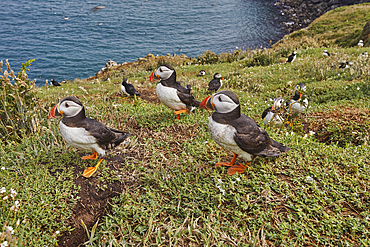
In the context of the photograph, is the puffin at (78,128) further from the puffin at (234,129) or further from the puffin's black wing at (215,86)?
the puffin's black wing at (215,86)

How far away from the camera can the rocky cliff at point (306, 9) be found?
38.9 meters

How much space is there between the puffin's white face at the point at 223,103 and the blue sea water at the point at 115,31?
24506mm

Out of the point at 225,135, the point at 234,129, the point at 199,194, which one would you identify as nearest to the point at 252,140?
the point at 234,129

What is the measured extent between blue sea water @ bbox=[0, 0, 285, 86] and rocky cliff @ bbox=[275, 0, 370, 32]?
2.20m

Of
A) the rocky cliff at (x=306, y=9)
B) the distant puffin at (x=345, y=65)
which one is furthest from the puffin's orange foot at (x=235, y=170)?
the rocky cliff at (x=306, y=9)

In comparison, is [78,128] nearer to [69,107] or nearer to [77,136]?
[77,136]

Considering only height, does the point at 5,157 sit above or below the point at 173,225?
above

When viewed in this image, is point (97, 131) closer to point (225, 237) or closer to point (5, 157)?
point (5, 157)

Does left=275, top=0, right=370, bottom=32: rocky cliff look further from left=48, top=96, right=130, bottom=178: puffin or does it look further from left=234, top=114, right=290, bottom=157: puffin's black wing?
left=48, top=96, right=130, bottom=178: puffin

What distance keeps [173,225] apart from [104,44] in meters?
33.8

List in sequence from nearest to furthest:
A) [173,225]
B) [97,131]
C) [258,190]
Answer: [173,225] < [258,190] < [97,131]

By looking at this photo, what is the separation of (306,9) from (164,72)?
4883 centimetres

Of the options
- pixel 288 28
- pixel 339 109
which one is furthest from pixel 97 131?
pixel 288 28

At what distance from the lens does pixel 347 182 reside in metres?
3.92
